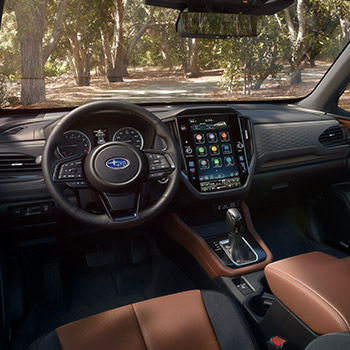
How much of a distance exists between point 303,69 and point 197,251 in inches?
79.4

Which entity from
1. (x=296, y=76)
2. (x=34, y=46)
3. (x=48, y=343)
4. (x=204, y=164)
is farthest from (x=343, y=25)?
(x=48, y=343)

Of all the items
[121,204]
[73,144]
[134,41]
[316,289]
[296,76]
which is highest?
[134,41]

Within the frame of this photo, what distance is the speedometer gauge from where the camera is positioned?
6.68 ft

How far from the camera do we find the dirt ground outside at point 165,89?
2.63 meters

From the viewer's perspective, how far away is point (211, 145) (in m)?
2.29

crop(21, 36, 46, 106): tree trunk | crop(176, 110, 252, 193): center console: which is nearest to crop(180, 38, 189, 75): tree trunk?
crop(176, 110, 252, 193): center console

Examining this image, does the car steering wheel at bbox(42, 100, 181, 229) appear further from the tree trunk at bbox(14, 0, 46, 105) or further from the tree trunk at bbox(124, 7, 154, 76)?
the tree trunk at bbox(124, 7, 154, 76)

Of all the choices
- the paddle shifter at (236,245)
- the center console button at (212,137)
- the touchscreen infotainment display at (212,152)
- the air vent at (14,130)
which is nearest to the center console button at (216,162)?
the touchscreen infotainment display at (212,152)

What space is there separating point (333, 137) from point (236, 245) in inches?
49.4

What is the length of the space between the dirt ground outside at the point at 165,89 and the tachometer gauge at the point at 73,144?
0.68m

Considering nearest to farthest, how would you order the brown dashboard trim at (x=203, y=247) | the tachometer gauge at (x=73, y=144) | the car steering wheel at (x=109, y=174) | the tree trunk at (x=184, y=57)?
the car steering wheel at (x=109, y=174), the tachometer gauge at (x=73, y=144), the brown dashboard trim at (x=203, y=247), the tree trunk at (x=184, y=57)

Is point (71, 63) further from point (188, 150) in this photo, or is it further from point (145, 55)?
point (188, 150)

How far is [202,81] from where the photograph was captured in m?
3.16

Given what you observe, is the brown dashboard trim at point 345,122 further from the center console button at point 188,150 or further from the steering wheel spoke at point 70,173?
the steering wheel spoke at point 70,173
